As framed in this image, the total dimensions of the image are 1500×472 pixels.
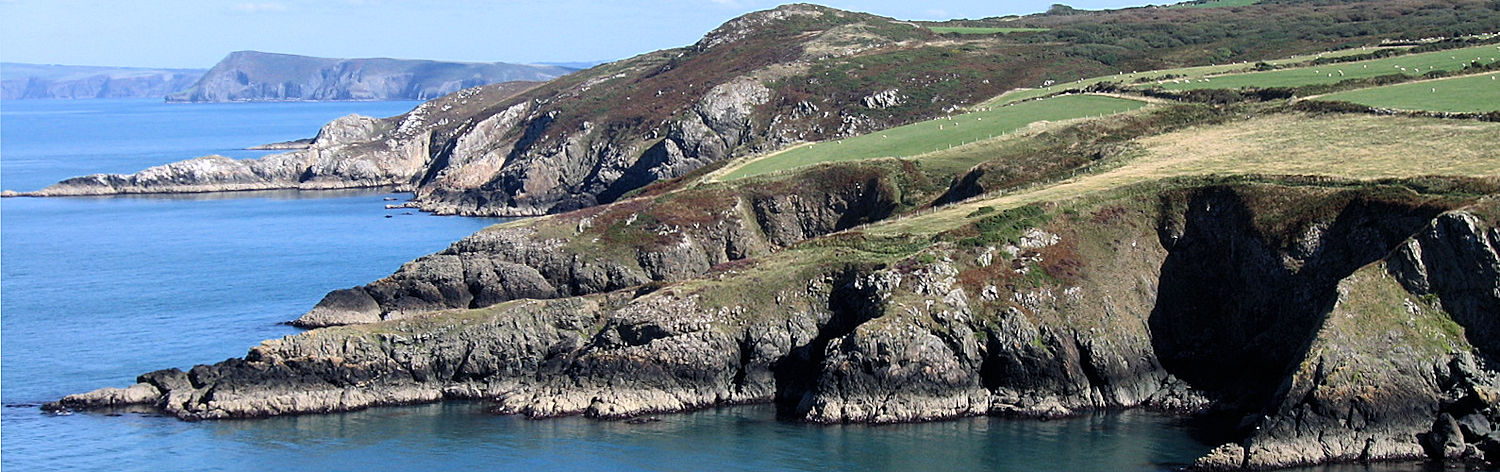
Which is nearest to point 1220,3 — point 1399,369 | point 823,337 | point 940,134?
point 940,134

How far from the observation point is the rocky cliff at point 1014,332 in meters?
51.0

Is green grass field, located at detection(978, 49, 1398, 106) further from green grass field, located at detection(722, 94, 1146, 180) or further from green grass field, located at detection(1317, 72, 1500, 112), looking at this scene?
green grass field, located at detection(1317, 72, 1500, 112)

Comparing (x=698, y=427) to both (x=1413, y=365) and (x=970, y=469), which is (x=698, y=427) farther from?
(x=1413, y=365)

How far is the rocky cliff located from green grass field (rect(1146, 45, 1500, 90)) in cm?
3358

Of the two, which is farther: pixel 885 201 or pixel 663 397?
pixel 885 201

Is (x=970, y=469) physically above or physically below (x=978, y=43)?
below

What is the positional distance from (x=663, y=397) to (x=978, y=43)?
3763 inches

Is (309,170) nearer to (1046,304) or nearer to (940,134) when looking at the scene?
(940,134)

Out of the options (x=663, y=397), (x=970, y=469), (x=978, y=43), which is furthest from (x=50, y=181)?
(x=970, y=469)

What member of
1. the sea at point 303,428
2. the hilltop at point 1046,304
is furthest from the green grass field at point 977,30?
the hilltop at point 1046,304

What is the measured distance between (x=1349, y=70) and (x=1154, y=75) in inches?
668

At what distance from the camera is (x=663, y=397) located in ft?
187

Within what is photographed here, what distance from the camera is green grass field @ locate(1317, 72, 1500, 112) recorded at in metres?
73.0

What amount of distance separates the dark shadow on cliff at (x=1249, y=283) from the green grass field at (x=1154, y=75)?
145 ft
